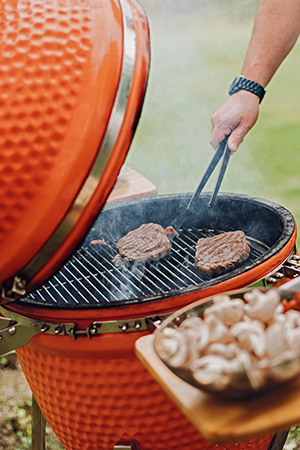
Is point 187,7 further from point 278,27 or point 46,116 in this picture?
point 46,116

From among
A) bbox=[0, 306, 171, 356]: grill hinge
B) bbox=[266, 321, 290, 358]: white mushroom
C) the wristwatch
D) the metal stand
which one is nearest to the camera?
bbox=[266, 321, 290, 358]: white mushroom

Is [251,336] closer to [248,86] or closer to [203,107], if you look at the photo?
[248,86]

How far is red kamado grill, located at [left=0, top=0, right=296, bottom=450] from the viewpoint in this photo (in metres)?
1.12

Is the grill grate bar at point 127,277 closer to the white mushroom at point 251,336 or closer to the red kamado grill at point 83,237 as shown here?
the red kamado grill at point 83,237

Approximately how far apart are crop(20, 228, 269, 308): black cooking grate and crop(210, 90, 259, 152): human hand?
568 millimetres

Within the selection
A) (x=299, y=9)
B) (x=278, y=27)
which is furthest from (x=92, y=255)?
(x=299, y=9)

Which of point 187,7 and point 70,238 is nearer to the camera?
point 70,238

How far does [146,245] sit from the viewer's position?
2.07 metres

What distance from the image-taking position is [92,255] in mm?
2217

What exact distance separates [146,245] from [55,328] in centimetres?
70

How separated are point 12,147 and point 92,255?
116cm

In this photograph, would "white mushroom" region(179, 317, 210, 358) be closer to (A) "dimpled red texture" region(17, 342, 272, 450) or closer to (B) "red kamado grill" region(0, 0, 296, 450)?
(B) "red kamado grill" region(0, 0, 296, 450)

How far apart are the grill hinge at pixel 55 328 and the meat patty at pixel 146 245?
0.57m

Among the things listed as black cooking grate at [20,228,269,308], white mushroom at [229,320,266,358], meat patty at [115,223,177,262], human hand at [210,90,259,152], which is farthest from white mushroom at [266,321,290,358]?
human hand at [210,90,259,152]
